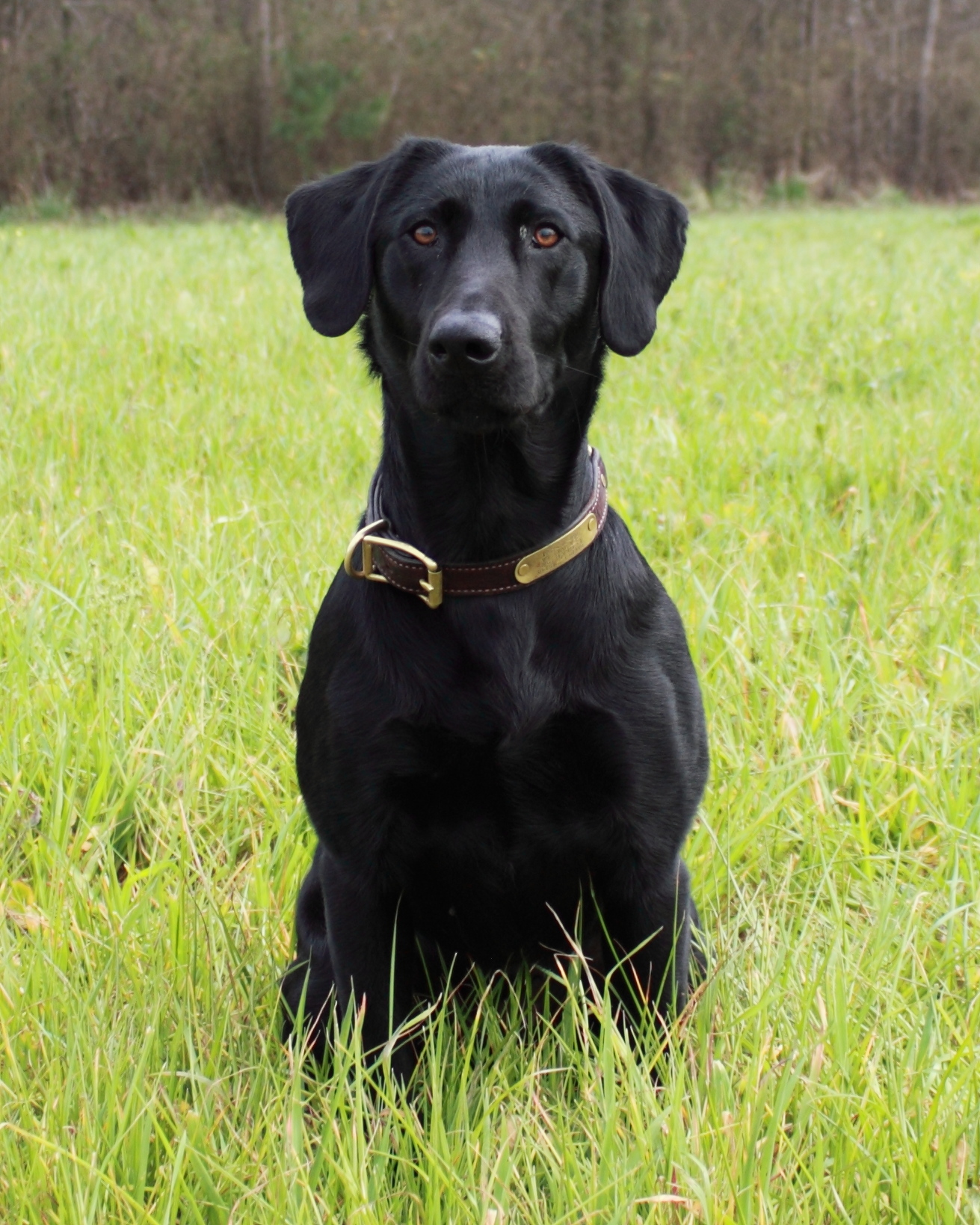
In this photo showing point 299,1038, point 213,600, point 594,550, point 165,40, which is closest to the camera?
point 299,1038

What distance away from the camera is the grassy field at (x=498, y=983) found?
137cm

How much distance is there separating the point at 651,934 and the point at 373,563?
655 millimetres

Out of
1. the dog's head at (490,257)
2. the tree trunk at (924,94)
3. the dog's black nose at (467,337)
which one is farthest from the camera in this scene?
the tree trunk at (924,94)

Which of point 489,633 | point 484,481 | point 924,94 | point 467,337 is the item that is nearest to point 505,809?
point 489,633

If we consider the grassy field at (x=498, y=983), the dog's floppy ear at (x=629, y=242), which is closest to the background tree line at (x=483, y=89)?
the grassy field at (x=498, y=983)

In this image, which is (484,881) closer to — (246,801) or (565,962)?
(565,962)

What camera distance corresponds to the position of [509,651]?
168cm

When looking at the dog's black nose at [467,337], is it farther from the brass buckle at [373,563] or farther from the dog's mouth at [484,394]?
the brass buckle at [373,563]

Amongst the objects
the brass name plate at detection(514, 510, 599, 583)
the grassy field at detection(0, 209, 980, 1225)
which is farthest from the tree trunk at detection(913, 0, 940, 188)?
the brass name plate at detection(514, 510, 599, 583)

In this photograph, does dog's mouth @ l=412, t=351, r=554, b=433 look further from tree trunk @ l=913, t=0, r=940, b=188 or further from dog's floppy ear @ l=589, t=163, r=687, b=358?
tree trunk @ l=913, t=0, r=940, b=188

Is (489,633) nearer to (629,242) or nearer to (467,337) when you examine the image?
(467,337)

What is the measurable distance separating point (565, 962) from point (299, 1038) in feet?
1.70

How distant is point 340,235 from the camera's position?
1.92 metres

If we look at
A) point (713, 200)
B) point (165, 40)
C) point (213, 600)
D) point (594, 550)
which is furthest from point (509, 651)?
point (713, 200)
